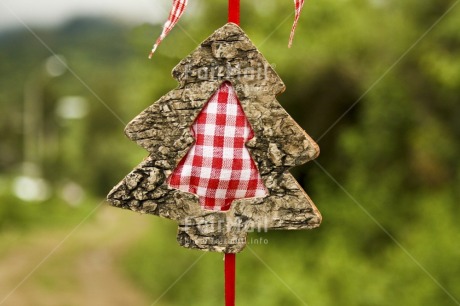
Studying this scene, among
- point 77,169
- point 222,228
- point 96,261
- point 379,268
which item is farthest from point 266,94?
point 77,169

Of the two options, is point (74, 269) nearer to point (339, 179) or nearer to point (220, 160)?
point (339, 179)

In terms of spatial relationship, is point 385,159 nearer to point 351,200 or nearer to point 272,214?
point 351,200

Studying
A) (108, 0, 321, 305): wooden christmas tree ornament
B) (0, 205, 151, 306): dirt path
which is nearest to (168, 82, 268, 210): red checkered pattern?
(108, 0, 321, 305): wooden christmas tree ornament

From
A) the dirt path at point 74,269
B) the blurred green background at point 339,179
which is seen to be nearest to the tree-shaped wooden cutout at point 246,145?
the blurred green background at point 339,179

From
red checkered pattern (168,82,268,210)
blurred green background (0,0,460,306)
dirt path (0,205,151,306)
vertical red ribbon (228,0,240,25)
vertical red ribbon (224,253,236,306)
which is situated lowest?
dirt path (0,205,151,306)

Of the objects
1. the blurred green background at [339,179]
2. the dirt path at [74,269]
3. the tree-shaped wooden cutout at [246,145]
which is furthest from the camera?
the dirt path at [74,269]

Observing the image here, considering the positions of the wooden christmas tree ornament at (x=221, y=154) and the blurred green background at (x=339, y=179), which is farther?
the blurred green background at (x=339, y=179)

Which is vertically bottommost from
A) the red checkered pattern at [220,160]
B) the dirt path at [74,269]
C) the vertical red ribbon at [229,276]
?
the dirt path at [74,269]

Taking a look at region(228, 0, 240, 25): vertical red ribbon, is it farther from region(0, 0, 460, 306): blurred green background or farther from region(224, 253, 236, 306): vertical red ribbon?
region(0, 0, 460, 306): blurred green background

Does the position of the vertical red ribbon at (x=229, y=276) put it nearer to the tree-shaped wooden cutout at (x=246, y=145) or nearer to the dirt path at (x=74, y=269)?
the tree-shaped wooden cutout at (x=246, y=145)

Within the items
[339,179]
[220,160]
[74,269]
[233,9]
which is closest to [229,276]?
[220,160]
